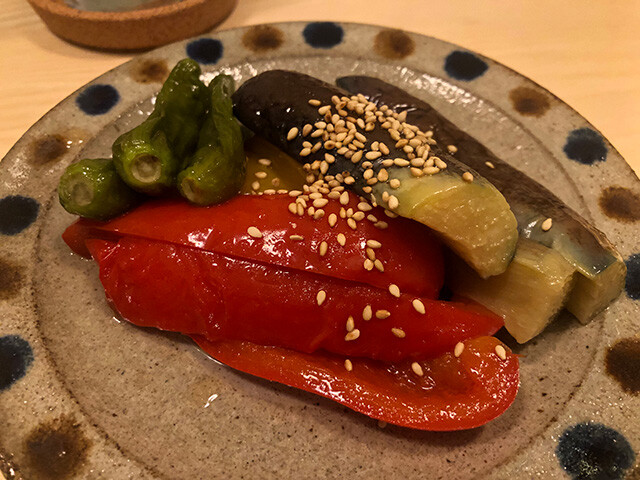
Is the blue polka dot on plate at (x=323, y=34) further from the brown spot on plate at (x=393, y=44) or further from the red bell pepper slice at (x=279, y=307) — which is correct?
the red bell pepper slice at (x=279, y=307)

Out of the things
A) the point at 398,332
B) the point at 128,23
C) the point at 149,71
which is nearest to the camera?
the point at 398,332

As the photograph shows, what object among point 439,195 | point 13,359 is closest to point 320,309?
point 439,195

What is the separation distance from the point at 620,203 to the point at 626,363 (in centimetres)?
67

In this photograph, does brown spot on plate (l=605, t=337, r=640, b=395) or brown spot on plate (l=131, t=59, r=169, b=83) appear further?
brown spot on plate (l=131, t=59, r=169, b=83)

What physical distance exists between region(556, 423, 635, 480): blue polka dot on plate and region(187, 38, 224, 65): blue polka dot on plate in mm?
2177

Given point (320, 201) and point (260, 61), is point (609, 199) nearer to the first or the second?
point (320, 201)

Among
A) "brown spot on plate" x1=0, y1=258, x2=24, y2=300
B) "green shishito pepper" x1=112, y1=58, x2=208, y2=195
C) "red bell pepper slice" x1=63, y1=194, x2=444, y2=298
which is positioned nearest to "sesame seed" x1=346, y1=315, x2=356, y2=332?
"red bell pepper slice" x1=63, y1=194, x2=444, y2=298

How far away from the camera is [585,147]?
212 centimetres

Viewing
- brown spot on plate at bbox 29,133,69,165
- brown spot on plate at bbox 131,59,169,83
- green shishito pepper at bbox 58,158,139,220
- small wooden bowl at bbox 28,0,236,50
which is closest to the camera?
green shishito pepper at bbox 58,158,139,220

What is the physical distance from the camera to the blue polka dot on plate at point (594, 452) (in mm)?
1386

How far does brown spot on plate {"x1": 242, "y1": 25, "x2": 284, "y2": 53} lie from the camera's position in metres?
2.54

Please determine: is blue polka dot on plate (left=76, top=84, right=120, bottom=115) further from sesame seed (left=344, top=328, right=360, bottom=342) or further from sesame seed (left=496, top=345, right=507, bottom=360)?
sesame seed (left=496, top=345, right=507, bottom=360)

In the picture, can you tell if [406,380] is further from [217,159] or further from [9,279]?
[9,279]

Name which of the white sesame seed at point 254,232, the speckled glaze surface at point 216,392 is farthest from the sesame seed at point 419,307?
the white sesame seed at point 254,232
